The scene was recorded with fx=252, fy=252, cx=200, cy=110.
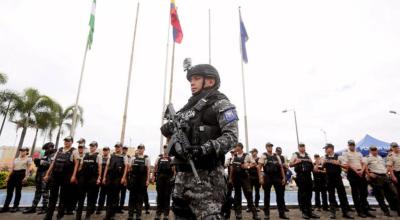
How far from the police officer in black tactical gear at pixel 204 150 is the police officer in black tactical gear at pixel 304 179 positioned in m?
6.30

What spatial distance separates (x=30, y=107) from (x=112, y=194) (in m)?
20.7

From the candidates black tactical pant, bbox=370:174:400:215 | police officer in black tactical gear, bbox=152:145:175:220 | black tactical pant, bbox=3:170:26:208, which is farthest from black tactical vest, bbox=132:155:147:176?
black tactical pant, bbox=370:174:400:215

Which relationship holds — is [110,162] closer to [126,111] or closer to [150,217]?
[150,217]

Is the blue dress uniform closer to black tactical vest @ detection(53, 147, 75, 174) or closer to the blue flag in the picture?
black tactical vest @ detection(53, 147, 75, 174)

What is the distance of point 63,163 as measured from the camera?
695cm

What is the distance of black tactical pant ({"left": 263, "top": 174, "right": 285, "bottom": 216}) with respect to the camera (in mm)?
7349

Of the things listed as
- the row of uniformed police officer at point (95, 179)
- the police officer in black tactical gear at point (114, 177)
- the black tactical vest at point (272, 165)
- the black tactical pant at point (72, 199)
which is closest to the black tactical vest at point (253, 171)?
the black tactical vest at point (272, 165)

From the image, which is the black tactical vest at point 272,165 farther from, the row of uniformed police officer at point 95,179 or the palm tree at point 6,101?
the palm tree at point 6,101

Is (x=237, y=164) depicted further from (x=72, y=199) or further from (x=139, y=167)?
(x=72, y=199)

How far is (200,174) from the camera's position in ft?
7.88

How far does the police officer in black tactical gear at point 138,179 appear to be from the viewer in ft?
23.2

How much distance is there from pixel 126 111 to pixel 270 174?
33.3 ft

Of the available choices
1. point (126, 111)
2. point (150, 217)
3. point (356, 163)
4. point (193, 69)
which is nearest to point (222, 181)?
point (193, 69)

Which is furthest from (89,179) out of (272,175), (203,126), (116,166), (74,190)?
(203,126)
